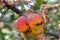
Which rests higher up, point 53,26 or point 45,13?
point 45,13

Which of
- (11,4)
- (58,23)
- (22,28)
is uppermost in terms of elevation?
(11,4)

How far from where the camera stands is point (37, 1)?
3.24 feet

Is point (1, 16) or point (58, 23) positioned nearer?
point (1, 16)

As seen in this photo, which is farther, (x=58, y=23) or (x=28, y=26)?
(x=58, y=23)

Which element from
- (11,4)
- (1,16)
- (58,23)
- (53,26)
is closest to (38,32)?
(11,4)

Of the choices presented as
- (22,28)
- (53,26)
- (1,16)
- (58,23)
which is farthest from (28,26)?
(58,23)

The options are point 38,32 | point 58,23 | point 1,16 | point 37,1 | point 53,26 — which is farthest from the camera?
point 58,23

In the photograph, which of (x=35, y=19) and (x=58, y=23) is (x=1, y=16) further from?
(x=58, y=23)

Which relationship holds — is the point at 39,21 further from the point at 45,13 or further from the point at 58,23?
the point at 58,23

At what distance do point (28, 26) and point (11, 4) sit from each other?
0.14 meters

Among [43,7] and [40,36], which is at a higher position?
[43,7]

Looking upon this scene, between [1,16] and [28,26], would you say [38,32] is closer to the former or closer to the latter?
[28,26]

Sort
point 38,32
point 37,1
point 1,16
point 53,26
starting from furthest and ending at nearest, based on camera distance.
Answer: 1. point 53,26
2. point 1,16
3. point 37,1
4. point 38,32

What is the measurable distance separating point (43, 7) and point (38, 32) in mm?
113
